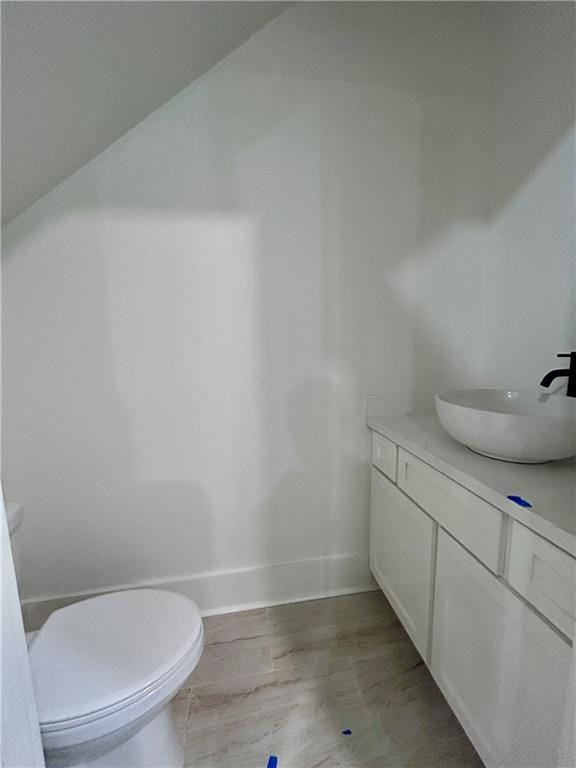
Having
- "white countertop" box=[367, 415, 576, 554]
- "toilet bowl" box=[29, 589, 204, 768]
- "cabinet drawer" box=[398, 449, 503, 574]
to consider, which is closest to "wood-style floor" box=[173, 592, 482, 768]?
"toilet bowl" box=[29, 589, 204, 768]

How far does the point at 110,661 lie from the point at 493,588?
35.1 inches

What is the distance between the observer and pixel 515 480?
2.93ft

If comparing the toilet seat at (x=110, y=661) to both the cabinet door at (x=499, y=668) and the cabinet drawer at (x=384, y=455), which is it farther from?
the cabinet drawer at (x=384, y=455)

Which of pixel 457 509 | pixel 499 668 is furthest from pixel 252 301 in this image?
pixel 499 668

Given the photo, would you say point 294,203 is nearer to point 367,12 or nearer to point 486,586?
point 367,12

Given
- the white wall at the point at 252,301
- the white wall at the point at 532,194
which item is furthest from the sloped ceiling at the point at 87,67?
the white wall at the point at 532,194

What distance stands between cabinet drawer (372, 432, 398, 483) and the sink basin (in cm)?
28

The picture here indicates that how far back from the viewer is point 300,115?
4.47 feet

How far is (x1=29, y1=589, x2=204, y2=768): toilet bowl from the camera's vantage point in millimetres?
793

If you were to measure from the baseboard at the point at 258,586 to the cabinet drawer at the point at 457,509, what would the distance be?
24.9 inches

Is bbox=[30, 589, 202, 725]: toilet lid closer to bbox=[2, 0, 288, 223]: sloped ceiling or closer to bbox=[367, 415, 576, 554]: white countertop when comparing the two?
bbox=[367, 415, 576, 554]: white countertop

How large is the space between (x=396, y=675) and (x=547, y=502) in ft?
2.97

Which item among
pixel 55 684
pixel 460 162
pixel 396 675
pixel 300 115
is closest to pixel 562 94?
pixel 460 162

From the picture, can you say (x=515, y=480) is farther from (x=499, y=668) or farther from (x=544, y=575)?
(x=499, y=668)
